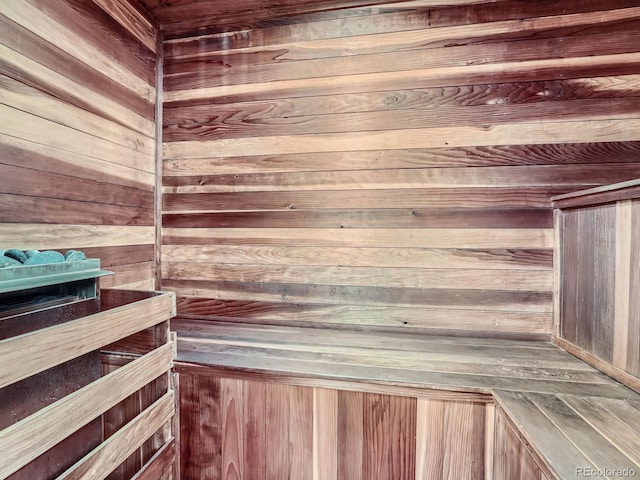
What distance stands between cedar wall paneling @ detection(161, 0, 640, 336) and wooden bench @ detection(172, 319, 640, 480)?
182mm

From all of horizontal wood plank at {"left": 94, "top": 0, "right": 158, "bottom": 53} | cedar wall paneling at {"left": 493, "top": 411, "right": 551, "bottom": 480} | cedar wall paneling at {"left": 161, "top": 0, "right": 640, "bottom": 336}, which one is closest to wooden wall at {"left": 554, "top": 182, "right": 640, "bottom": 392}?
cedar wall paneling at {"left": 161, "top": 0, "right": 640, "bottom": 336}

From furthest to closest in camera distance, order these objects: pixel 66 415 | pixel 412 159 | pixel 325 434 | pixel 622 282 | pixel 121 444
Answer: pixel 412 159 < pixel 325 434 < pixel 622 282 < pixel 121 444 < pixel 66 415

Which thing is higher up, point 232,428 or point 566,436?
point 566,436

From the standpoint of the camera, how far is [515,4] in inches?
54.8

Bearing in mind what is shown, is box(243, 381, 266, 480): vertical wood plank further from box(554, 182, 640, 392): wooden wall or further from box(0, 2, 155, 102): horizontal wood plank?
box(0, 2, 155, 102): horizontal wood plank

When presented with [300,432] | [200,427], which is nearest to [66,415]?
[200,427]

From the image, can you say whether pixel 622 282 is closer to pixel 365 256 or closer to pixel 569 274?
pixel 569 274

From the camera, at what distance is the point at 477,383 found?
1035mm

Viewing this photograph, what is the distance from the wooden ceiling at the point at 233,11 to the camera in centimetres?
149

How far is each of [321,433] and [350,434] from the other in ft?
0.34

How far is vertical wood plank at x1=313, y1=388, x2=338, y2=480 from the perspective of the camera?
1.12 meters

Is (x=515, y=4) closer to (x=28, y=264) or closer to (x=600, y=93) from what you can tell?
(x=600, y=93)

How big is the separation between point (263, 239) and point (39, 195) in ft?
2.91

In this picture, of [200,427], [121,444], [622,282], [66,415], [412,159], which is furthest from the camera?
[412,159]
